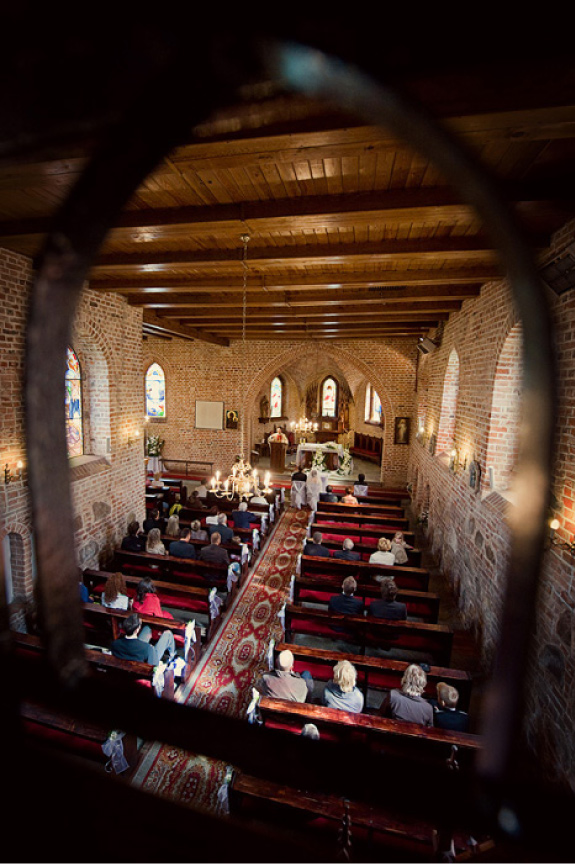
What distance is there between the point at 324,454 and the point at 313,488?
5220 millimetres

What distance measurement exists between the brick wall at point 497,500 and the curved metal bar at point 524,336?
96 mm

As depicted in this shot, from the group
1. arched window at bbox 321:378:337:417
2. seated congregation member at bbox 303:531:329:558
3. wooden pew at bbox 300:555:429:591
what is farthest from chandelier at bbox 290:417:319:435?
wooden pew at bbox 300:555:429:591

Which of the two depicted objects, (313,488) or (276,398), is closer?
(313,488)

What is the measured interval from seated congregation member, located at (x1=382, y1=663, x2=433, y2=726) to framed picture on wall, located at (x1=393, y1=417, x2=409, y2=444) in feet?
35.3

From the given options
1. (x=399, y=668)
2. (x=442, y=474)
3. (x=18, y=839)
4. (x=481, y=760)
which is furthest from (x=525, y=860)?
(x=442, y=474)

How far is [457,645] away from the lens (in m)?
5.52

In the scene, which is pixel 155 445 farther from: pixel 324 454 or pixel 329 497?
pixel 329 497

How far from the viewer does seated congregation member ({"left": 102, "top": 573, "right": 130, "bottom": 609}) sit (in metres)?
4.96

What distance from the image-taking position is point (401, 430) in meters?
13.7

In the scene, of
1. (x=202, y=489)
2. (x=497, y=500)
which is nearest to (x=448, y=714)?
(x=497, y=500)

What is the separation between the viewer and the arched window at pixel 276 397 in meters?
19.6

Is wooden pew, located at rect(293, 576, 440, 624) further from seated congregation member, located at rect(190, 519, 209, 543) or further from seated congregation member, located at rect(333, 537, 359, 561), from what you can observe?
seated congregation member, located at rect(190, 519, 209, 543)

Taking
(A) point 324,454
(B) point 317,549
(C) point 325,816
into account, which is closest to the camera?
(C) point 325,816

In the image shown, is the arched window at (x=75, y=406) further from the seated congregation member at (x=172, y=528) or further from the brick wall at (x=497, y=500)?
the brick wall at (x=497, y=500)
